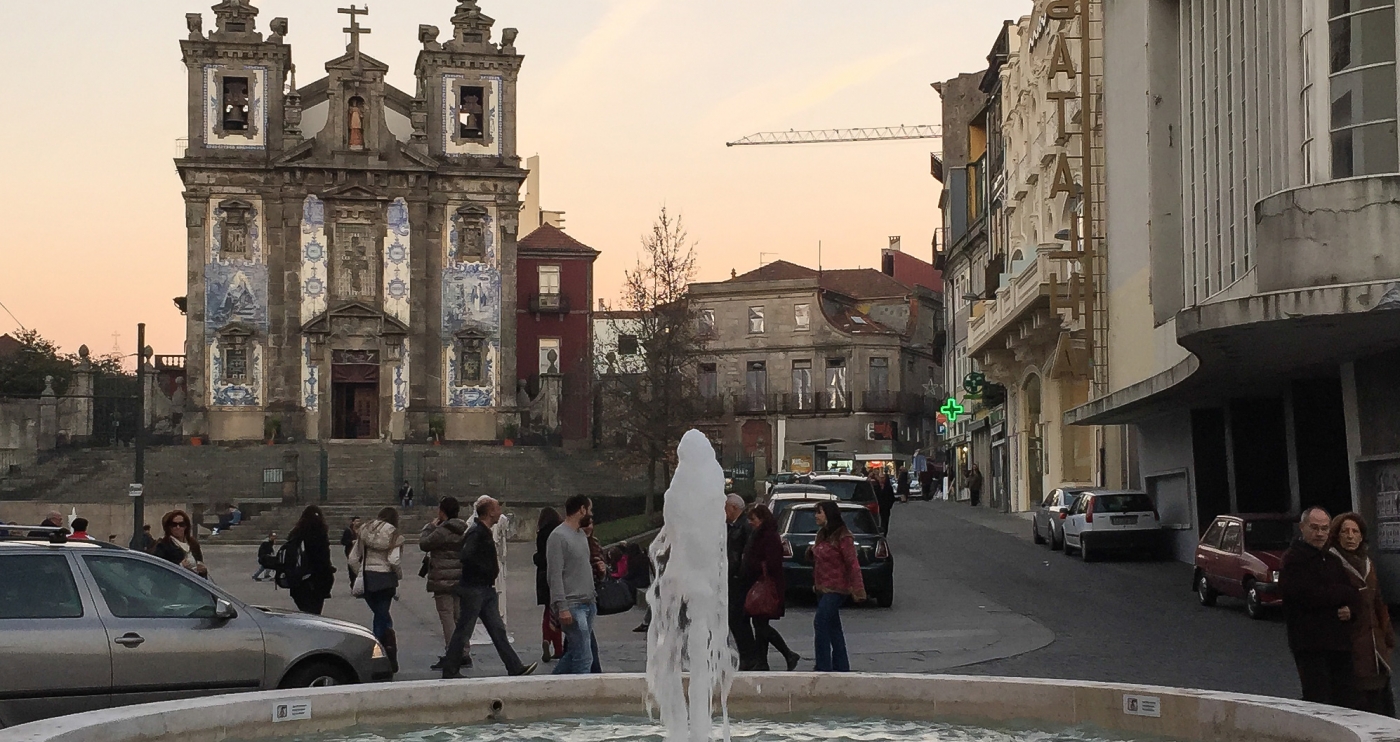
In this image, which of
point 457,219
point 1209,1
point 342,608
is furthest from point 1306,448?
point 457,219

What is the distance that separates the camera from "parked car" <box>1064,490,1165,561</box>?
30188 millimetres

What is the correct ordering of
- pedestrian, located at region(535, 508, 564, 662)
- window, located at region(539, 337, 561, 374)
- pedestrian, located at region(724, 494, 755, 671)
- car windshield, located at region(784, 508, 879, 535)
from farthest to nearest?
1. window, located at region(539, 337, 561, 374)
2. car windshield, located at region(784, 508, 879, 535)
3. pedestrian, located at region(535, 508, 564, 662)
4. pedestrian, located at region(724, 494, 755, 671)

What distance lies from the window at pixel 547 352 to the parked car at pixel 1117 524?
44794 mm

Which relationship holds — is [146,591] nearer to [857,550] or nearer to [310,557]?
[310,557]

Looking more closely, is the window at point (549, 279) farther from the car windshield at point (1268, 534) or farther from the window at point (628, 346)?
the car windshield at point (1268, 534)

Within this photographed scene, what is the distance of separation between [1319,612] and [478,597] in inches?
305

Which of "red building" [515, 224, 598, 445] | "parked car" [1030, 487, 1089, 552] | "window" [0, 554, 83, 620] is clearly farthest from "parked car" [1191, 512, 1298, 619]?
"red building" [515, 224, 598, 445]

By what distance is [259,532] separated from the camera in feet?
156

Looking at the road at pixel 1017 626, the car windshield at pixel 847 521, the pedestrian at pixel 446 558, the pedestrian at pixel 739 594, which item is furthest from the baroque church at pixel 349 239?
the pedestrian at pixel 739 594

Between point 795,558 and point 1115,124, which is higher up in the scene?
point 1115,124

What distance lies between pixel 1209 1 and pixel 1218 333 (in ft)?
38.1

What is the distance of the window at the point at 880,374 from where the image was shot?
91.9 metres

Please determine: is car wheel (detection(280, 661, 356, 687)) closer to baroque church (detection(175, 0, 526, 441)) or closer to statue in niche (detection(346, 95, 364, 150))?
baroque church (detection(175, 0, 526, 441))

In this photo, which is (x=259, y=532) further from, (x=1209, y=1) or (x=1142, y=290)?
(x=1209, y=1)
